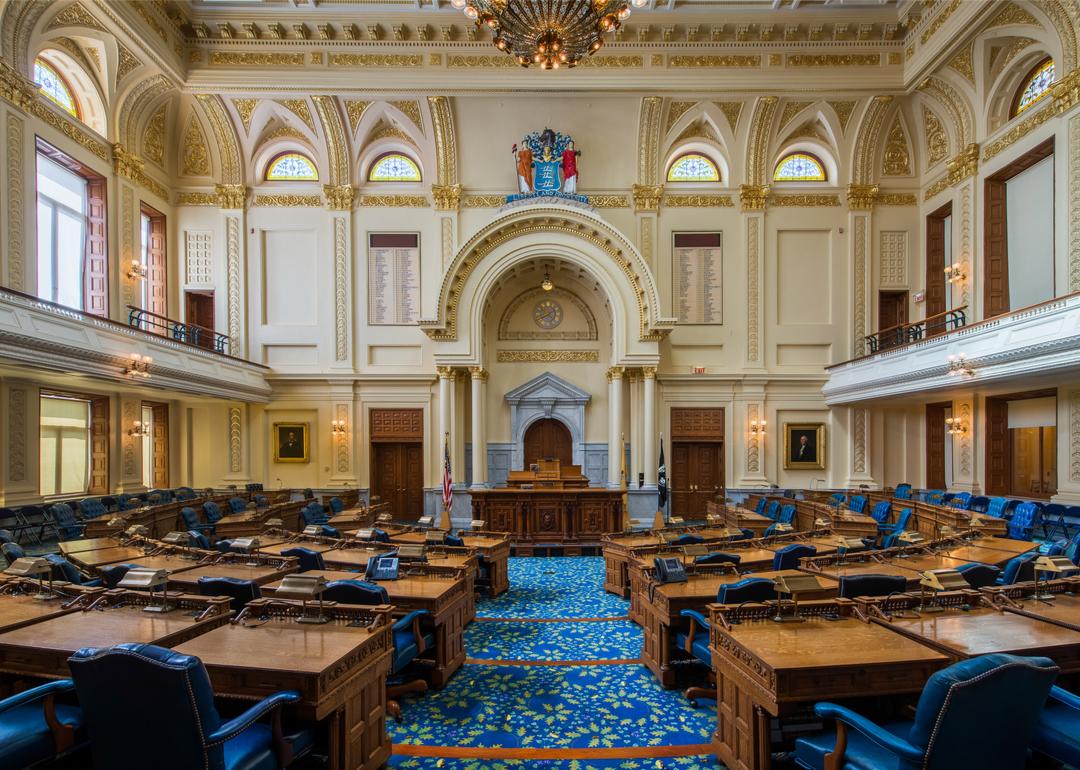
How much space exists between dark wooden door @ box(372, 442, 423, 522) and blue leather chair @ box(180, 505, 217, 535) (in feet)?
21.1

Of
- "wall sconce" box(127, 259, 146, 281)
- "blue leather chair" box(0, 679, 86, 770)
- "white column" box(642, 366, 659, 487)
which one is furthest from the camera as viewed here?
"white column" box(642, 366, 659, 487)

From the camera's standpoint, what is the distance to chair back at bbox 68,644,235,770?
8.64ft

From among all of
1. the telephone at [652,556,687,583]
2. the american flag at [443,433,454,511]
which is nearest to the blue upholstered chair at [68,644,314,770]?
the telephone at [652,556,687,583]

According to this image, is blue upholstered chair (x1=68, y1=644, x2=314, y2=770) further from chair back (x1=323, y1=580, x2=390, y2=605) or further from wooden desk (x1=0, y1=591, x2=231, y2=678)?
chair back (x1=323, y1=580, x2=390, y2=605)

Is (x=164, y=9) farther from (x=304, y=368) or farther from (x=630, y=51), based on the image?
(x=630, y=51)

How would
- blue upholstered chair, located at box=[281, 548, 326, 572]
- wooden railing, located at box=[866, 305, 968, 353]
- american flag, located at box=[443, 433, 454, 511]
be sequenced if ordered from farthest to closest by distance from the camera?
1. wooden railing, located at box=[866, 305, 968, 353]
2. american flag, located at box=[443, 433, 454, 511]
3. blue upholstered chair, located at box=[281, 548, 326, 572]

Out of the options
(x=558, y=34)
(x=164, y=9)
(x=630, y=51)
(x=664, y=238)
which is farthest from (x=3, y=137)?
(x=664, y=238)

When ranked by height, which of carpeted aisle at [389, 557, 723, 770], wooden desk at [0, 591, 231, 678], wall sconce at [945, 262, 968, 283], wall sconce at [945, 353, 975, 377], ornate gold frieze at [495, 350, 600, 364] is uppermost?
wall sconce at [945, 262, 968, 283]

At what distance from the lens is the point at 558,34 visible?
795cm

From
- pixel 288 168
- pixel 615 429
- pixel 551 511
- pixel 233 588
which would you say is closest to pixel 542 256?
pixel 615 429

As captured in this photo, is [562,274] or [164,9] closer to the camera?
[164,9]

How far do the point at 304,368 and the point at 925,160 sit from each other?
18759 millimetres

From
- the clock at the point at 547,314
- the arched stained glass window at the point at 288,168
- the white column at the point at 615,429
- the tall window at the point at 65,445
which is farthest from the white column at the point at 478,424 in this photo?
the tall window at the point at 65,445

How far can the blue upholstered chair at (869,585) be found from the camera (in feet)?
15.3
